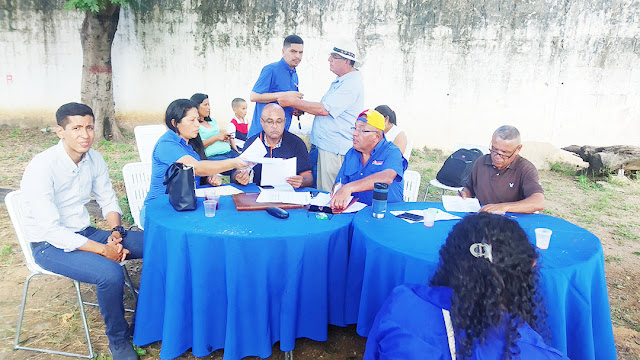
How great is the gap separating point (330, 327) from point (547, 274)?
1680mm

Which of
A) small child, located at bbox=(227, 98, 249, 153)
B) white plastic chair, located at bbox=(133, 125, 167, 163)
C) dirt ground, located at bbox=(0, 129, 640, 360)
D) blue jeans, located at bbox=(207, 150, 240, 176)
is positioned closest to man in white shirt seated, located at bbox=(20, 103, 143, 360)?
dirt ground, located at bbox=(0, 129, 640, 360)

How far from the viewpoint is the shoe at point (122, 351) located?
289cm

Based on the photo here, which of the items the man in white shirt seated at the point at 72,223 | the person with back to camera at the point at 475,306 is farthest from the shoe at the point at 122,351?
the person with back to camera at the point at 475,306

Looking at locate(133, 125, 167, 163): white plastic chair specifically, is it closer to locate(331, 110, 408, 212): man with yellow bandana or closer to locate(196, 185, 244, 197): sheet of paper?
locate(196, 185, 244, 197): sheet of paper

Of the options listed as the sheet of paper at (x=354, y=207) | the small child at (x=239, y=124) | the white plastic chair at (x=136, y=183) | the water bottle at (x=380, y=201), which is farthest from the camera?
the small child at (x=239, y=124)

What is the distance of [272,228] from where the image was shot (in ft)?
9.27

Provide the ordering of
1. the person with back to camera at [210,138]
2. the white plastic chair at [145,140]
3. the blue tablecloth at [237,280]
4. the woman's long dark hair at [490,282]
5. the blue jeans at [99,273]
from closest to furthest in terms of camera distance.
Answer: the woman's long dark hair at [490,282]
the blue tablecloth at [237,280]
the blue jeans at [99,273]
the white plastic chair at [145,140]
the person with back to camera at [210,138]

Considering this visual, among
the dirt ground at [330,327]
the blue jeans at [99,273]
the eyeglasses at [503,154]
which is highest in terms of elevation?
the eyeglasses at [503,154]

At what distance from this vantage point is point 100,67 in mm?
8812

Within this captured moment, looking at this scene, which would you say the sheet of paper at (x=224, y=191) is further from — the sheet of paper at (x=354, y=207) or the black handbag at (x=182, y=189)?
the sheet of paper at (x=354, y=207)

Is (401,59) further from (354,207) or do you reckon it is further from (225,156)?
(354,207)

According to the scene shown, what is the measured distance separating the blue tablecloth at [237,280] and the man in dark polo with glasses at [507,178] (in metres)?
1.41

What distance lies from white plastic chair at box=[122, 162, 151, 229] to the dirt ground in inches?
22.2

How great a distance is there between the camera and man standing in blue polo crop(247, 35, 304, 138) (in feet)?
16.3
